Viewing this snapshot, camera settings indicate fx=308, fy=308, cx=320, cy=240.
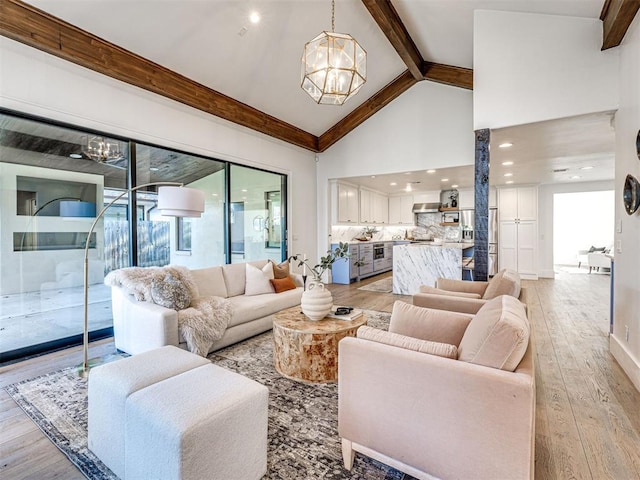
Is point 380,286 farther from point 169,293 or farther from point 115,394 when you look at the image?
point 115,394

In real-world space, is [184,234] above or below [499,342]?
above

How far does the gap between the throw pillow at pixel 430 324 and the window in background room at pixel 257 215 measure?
3.96 m

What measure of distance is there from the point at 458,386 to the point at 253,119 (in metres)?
5.27

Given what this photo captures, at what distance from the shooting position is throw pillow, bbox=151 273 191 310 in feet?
9.75

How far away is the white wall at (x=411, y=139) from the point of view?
5.53 metres

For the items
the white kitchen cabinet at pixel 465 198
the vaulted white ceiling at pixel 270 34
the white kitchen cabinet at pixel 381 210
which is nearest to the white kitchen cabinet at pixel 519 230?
the white kitchen cabinet at pixel 465 198

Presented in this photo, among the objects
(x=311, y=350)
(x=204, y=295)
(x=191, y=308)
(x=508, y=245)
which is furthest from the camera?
(x=508, y=245)

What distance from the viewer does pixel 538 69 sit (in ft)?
11.5

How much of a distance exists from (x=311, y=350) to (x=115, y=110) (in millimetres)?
3653

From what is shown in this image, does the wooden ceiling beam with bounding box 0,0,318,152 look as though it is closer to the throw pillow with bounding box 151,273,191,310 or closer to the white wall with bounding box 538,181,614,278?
the throw pillow with bounding box 151,273,191,310

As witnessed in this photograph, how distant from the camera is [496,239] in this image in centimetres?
818

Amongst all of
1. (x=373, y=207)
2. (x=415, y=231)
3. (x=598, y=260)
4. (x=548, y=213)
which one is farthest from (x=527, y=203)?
(x=373, y=207)

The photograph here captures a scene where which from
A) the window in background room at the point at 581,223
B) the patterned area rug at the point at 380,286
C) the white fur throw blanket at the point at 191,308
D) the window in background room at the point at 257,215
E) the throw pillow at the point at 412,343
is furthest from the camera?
the window in background room at the point at 581,223

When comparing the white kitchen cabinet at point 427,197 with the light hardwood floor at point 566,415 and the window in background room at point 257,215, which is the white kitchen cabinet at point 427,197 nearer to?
the window in background room at point 257,215
